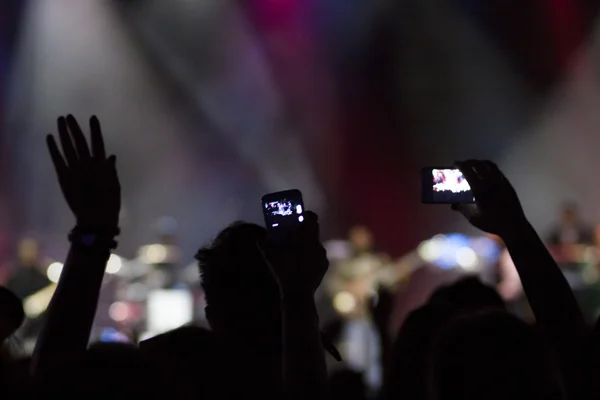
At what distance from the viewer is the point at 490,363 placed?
4.52 feet

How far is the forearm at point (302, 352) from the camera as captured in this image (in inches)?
62.6

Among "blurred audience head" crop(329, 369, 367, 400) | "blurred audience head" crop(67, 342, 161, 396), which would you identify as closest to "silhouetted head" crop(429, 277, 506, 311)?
"blurred audience head" crop(329, 369, 367, 400)

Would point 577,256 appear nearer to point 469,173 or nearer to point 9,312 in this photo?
point 469,173

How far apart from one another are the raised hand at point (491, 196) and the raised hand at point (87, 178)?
68 centimetres

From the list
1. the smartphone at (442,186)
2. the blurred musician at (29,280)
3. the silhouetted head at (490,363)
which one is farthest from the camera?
the blurred musician at (29,280)

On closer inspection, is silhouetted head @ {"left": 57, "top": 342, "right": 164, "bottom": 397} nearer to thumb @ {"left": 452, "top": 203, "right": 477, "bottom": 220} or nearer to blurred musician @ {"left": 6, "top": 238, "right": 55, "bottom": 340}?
thumb @ {"left": 452, "top": 203, "right": 477, "bottom": 220}

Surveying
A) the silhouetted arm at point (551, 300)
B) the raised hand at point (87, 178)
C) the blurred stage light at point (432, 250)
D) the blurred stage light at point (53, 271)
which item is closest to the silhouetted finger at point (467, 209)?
the silhouetted arm at point (551, 300)

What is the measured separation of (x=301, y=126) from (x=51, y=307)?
1017cm

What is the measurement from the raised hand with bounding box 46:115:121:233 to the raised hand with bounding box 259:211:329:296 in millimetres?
319

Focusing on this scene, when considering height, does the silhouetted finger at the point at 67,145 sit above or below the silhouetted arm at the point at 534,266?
above

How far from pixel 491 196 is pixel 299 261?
0.39m

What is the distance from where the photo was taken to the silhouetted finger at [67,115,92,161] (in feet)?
6.01

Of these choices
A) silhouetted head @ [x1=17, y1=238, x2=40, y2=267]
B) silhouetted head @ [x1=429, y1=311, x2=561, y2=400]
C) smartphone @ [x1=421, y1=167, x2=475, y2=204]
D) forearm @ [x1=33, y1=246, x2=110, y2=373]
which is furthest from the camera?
silhouetted head @ [x1=17, y1=238, x2=40, y2=267]

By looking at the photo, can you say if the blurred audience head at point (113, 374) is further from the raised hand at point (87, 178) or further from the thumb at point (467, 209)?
the thumb at point (467, 209)
